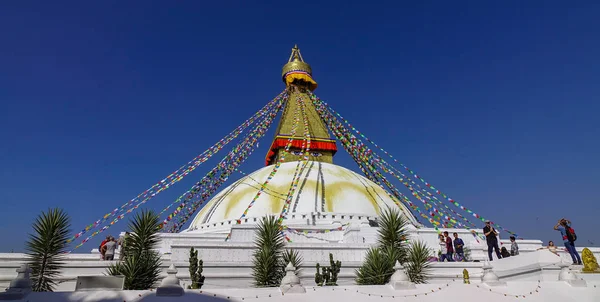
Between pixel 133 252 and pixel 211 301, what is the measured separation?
394 centimetres

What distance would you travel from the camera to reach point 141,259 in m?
8.32

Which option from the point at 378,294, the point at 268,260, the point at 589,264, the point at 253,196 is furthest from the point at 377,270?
the point at 253,196

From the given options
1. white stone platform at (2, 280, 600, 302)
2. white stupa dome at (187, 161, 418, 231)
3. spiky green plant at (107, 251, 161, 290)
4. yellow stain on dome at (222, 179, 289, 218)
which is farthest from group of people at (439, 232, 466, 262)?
spiky green plant at (107, 251, 161, 290)

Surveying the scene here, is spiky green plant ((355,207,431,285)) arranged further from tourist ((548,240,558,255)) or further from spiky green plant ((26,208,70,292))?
spiky green plant ((26,208,70,292))

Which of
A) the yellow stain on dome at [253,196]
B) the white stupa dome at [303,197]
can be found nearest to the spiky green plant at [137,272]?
the white stupa dome at [303,197]

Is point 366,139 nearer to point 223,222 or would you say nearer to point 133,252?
point 223,222

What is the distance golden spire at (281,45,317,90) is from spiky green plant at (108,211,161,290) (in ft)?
75.2

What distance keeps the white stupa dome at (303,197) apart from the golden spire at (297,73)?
9.77m

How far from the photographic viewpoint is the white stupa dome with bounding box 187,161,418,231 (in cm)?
1962

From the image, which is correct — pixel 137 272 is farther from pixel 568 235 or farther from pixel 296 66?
pixel 296 66

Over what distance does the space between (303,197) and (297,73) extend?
1385 centimetres

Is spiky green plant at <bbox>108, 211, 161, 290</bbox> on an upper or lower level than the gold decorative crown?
lower

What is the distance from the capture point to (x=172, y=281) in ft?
19.3

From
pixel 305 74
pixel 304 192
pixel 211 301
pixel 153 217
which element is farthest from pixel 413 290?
pixel 305 74
